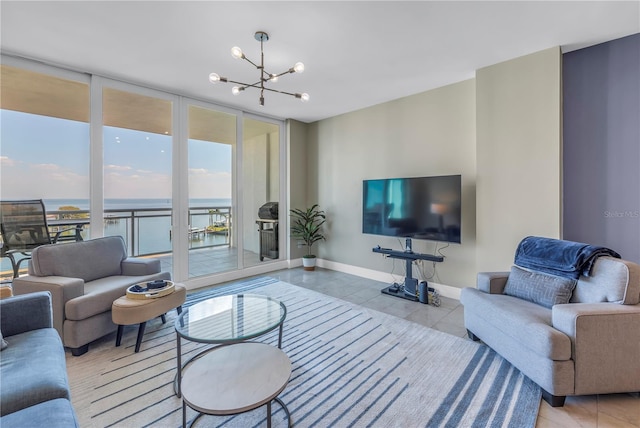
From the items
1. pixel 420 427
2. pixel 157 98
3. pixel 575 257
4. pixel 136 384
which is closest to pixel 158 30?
pixel 157 98

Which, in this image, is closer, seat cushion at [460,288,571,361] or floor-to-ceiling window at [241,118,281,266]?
seat cushion at [460,288,571,361]

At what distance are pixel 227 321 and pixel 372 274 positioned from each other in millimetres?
3027

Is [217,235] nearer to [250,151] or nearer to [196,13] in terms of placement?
[250,151]

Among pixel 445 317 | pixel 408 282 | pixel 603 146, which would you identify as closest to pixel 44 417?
pixel 445 317

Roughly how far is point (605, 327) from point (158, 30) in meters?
4.06

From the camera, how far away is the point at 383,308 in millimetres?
3400

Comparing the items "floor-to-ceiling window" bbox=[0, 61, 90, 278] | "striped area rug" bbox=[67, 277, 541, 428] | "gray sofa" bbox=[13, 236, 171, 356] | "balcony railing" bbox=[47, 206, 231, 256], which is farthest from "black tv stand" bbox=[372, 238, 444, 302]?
"floor-to-ceiling window" bbox=[0, 61, 90, 278]

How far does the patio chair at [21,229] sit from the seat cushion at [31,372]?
200cm

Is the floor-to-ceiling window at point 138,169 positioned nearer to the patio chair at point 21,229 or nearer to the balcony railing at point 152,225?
the balcony railing at point 152,225

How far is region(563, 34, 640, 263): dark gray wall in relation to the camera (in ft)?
8.58

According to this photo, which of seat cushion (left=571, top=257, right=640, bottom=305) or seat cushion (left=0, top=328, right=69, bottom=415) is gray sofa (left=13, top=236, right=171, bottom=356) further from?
seat cushion (left=571, top=257, right=640, bottom=305)

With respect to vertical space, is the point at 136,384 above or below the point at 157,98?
below

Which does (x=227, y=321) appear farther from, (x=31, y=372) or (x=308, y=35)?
(x=308, y=35)

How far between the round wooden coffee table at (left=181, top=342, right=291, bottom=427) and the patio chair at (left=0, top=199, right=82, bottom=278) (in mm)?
2794
